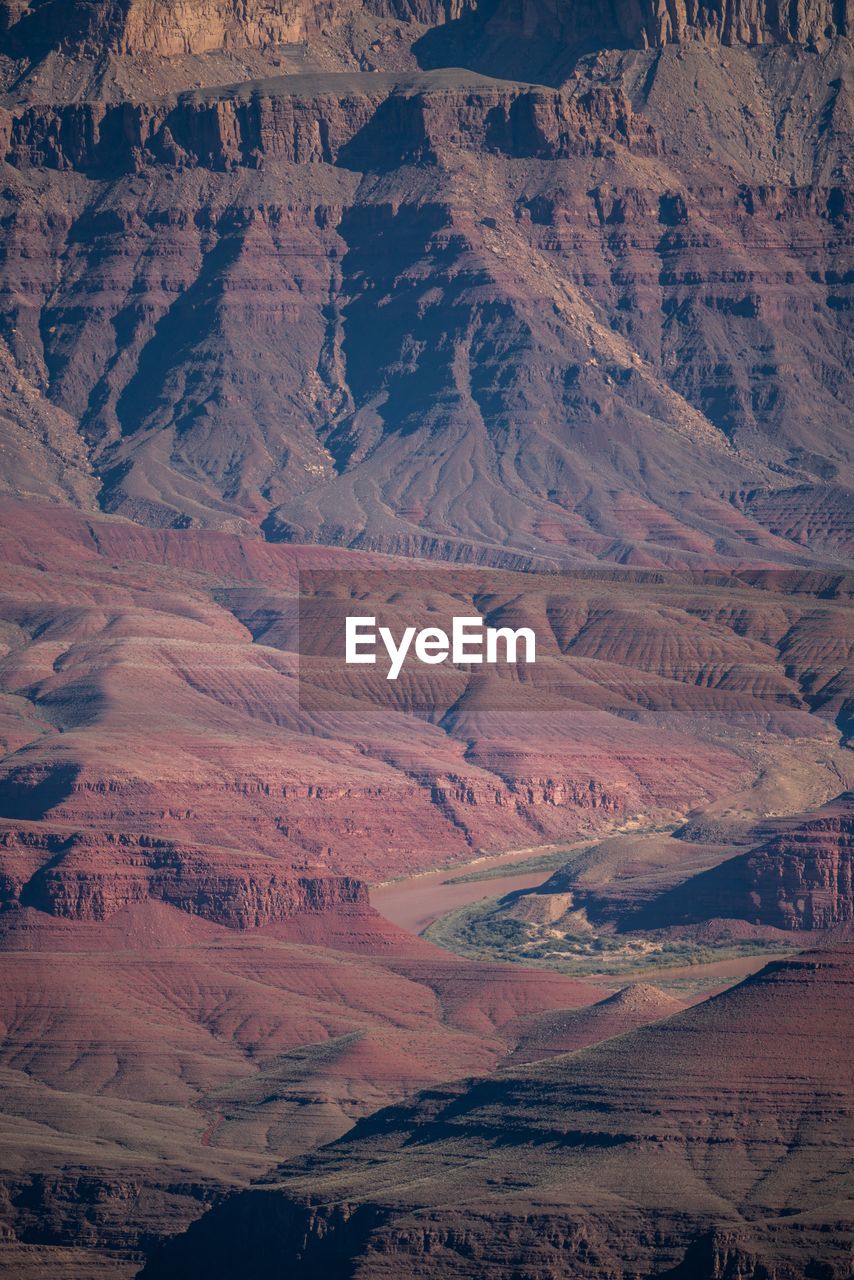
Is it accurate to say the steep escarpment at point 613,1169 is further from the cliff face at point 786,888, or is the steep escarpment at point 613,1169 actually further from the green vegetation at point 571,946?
the cliff face at point 786,888

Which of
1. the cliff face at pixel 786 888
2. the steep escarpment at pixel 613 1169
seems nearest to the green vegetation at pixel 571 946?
the cliff face at pixel 786 888

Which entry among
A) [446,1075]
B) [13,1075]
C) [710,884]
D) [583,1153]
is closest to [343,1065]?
[446,1075]

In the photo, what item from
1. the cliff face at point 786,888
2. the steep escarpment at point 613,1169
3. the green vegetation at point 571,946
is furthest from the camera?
the cliff face at point 786,888

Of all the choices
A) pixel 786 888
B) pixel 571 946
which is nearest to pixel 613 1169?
pixel 571 946

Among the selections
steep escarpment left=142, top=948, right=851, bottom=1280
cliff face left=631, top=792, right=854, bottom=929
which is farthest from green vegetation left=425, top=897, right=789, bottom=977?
steep escarpment left=142, top=948, right=851, bottom=1280

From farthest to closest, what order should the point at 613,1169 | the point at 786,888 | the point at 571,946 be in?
the point at 571,946, the point at 786,888, the point at 613,1169

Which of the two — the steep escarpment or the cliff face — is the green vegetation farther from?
the steep escarpment

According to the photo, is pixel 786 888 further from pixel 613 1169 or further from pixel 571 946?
pixel 613 1169

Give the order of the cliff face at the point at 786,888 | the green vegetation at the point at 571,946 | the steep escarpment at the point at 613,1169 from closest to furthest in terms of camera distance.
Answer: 1. the steep escarpment at the point at 613,1169
2. the green vegetation at the point at 571,946
3. the cliff face at the point at 786,888
